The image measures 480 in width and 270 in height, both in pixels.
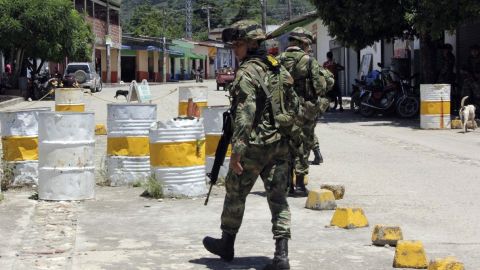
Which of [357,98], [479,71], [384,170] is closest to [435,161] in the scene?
[384,170]

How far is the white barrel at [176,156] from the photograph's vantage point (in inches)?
345

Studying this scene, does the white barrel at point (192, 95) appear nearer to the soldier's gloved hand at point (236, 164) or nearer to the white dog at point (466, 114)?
the white dog at point (466, 114)

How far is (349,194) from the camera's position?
9281mm

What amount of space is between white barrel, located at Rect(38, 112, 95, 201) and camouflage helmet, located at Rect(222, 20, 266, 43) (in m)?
3.62

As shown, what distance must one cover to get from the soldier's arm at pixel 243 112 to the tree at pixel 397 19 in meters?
14.1

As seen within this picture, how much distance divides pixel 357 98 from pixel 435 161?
10896mm

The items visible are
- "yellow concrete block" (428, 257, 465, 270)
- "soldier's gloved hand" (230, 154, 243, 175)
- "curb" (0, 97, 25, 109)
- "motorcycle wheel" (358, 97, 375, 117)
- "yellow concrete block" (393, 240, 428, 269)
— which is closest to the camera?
"yellow concrete block" (428, 257, 465, 270)

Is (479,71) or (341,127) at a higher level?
(479,71)

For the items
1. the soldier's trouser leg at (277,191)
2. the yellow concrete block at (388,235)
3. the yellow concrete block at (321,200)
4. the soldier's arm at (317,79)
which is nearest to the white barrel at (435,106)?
the soldier's arm at (317,79)

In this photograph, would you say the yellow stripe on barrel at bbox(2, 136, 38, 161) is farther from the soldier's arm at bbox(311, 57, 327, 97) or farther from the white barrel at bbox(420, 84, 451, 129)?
the white barrel at bbox(420, 84, 451, 129)

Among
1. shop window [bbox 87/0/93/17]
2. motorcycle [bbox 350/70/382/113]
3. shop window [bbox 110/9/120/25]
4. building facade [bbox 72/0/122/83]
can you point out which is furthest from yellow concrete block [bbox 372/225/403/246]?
shop window [bbox 110/9/120/25]

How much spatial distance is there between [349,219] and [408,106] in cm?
1455

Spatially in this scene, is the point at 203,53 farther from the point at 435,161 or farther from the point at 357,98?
the point at 435,161

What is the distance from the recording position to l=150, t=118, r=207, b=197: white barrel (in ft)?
28.7
